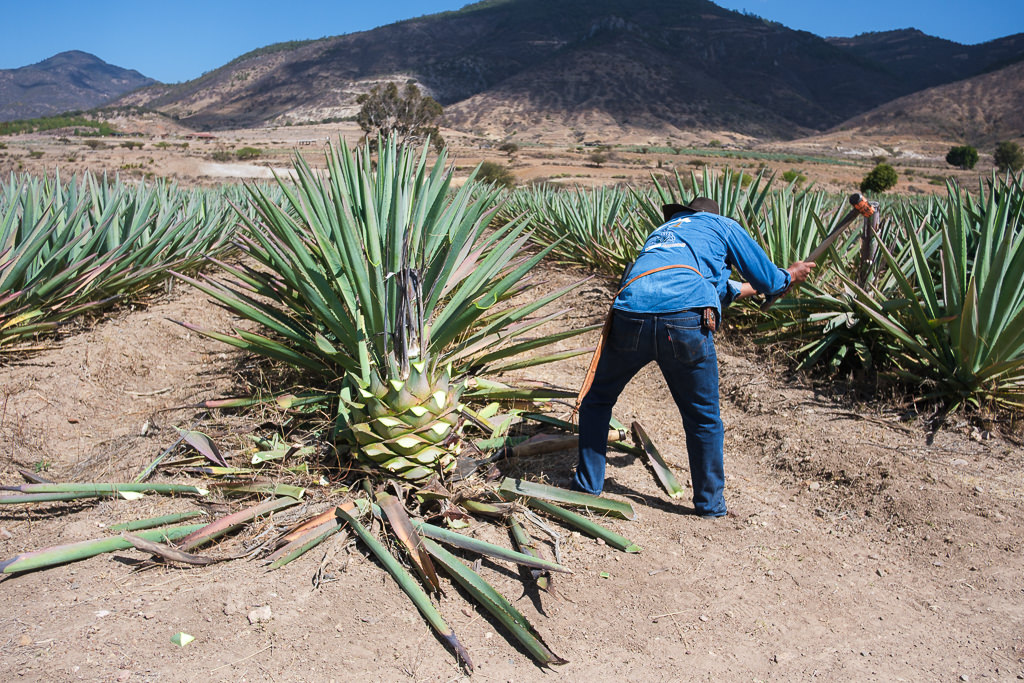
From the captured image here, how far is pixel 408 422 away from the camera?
2.82m

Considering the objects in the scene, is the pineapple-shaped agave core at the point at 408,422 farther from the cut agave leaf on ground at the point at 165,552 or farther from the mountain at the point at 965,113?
the mountain at the point at 965,113

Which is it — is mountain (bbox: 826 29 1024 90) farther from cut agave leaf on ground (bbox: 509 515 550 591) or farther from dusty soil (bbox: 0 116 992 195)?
cut agave leaf on ground (bbox: 509 515 550 591)

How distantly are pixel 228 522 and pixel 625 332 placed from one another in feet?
5.92

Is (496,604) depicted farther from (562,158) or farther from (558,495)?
(562,158)

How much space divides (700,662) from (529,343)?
165 centimetres

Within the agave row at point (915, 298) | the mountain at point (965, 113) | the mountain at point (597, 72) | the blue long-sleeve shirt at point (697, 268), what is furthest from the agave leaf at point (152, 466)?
the mountain at point (597, 72)

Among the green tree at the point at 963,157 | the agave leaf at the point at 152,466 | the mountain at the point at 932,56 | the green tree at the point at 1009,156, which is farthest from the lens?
the mountain at the point at 932,56

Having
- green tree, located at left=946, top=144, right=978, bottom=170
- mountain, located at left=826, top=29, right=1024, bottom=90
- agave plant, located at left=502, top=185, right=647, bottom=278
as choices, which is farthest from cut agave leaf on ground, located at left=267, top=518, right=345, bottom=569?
mountain, located at left=826, top=29, right=1024, bottom=90

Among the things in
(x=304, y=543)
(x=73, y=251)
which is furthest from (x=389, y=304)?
(x=73, y=251)

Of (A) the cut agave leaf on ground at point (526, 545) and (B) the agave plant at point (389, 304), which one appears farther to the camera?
(B) the agave plant at point (389, 304)

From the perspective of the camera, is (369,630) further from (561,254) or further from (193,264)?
(561,254)

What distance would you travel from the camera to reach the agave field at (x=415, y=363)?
106 inches

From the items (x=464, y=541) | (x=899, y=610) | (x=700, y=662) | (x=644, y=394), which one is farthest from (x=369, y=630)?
(x=644, y=394)

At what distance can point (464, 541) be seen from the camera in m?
2.65
